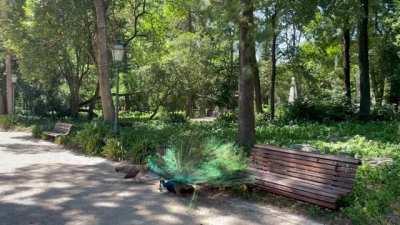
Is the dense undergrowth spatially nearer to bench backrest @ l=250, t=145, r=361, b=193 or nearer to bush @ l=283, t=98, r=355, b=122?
bench backrest @ l=250, t=145, r=361, b=193

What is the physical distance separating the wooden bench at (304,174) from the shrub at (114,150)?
4.30 meters

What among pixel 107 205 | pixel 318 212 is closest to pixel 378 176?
pixel 318 212

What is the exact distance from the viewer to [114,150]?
33.9 ft

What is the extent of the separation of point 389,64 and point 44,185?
22030 millimetres

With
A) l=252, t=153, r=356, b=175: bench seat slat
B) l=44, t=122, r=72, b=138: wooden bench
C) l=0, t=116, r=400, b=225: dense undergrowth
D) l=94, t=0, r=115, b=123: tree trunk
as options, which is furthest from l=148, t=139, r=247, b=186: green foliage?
l=44, t=122, r=72, b=138: wooden bench

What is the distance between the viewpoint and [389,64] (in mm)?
24453

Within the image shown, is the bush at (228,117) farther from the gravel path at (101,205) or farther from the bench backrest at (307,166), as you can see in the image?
the bench backrest at (307,166)

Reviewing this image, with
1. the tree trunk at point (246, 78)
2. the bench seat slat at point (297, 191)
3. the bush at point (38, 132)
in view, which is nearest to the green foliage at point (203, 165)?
the bench seat slat at point (297, 191)

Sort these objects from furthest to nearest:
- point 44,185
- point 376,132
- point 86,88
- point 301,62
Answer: point 86,88 < point 301,62 < point 376,132 < point 44,185

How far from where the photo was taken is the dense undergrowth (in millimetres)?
5062

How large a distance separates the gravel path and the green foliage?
311mm

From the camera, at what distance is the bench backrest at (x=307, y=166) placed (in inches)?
208

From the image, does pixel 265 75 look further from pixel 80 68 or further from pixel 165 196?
pixel 165 196

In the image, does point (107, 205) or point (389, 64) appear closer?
point (107, 205)
